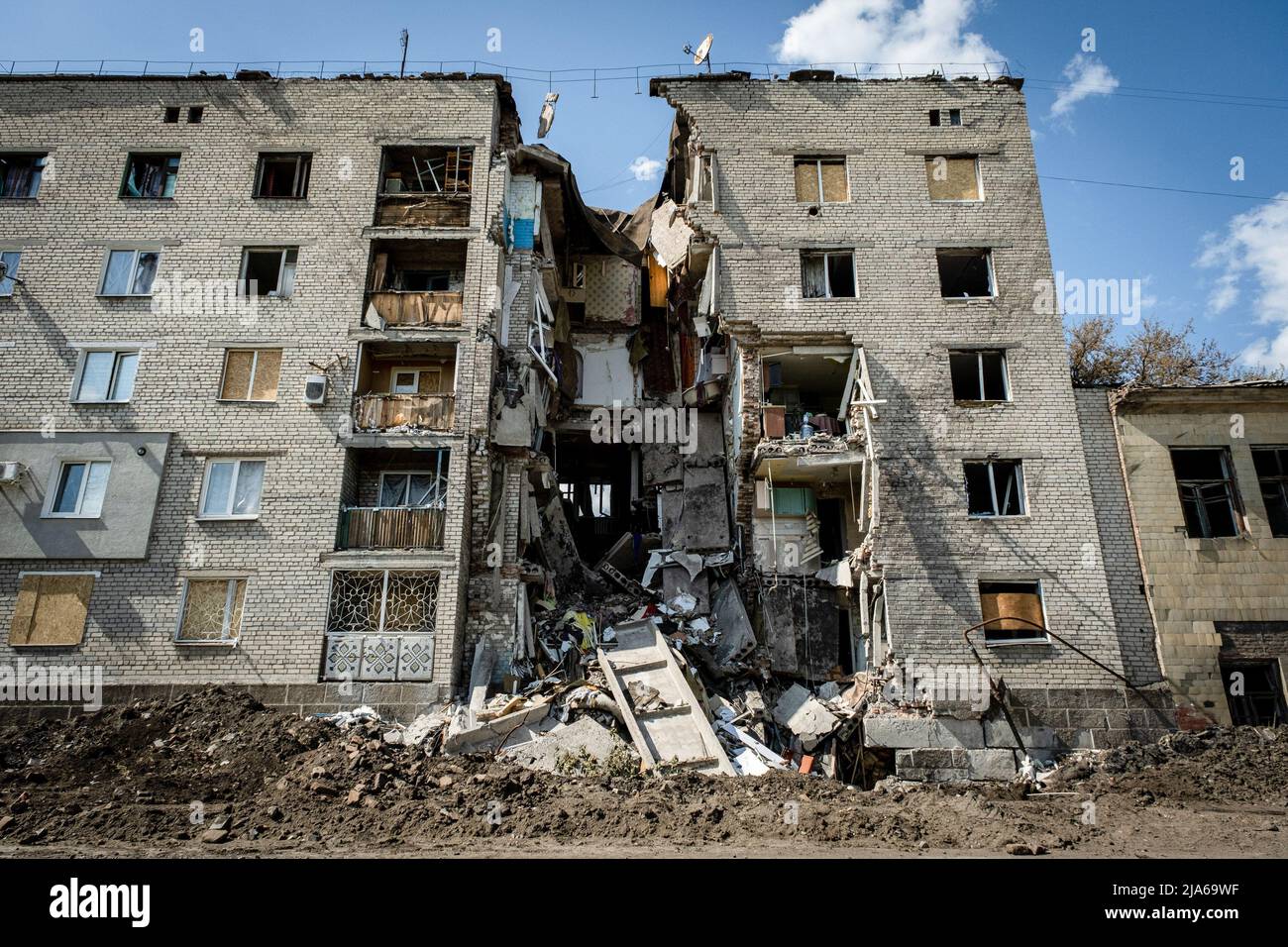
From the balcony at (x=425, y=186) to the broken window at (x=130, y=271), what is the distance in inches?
212

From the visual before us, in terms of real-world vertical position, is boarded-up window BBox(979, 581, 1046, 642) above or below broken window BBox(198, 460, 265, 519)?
below

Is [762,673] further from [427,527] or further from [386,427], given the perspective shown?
[386,427]

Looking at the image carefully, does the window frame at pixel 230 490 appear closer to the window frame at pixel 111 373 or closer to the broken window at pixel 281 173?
the window frame at pixel 111 373

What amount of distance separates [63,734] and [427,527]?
713 cm

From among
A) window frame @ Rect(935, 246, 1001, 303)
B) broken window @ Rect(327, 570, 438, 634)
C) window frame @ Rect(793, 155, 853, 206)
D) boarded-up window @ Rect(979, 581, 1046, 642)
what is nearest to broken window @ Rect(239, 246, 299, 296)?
broken window @ Rect(327, 570, 438, 634)

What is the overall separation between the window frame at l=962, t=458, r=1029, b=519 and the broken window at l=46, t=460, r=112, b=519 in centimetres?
1824

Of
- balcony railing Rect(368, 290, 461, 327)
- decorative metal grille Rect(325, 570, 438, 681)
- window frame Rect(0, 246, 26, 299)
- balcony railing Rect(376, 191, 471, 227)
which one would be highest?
balcony railing Rect(376, 191, 471, 227)

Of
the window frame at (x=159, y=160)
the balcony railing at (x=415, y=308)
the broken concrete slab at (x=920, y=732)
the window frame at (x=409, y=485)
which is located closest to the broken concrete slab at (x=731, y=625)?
the broken concrete slab at (x=920, y=732)

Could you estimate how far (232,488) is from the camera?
1537 centimetres

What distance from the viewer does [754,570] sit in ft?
56.9

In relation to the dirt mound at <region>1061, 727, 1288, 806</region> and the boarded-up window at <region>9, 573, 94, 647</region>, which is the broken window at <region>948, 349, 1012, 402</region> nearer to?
the dirt mound at <region>1061, 727, 1288, 806</region>

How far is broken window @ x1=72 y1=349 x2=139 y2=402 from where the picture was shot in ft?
52.4

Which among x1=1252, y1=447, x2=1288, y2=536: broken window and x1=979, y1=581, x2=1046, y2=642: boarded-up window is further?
x1=1252, y1=447, x2=1288, y2=536: broken window

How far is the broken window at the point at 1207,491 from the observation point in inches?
580
